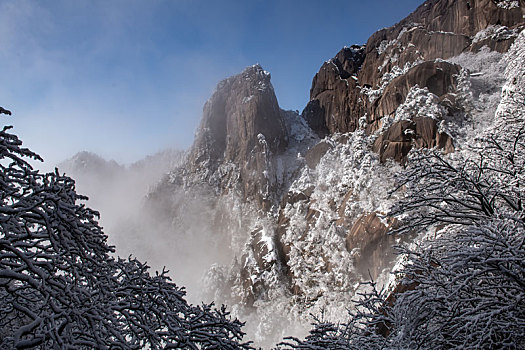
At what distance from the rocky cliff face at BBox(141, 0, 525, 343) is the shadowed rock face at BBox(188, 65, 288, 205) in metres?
0.21

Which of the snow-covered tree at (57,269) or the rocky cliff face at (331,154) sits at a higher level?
the rocky cliff face at (331,154)

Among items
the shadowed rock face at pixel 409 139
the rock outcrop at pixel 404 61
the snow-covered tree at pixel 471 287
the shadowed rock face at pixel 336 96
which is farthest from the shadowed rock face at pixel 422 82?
the snow-covered tree at pixel 471 287

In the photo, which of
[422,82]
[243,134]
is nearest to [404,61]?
[422,82]

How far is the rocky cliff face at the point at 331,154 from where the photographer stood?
27941 mm

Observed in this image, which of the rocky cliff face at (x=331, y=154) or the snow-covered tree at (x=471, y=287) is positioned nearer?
the snow-covered tree at (x=471, y=287)

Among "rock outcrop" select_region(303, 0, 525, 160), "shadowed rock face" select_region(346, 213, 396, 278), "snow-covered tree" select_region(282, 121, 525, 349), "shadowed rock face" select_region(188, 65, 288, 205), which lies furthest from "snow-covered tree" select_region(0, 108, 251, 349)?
"shadowed rock face" select_region(188, 65, 288, 205)

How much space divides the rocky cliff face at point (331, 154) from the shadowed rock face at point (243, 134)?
8.4 inches

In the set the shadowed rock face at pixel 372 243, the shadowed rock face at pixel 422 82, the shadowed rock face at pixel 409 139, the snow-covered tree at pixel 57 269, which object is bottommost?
the snow-covered tree at pixel 57 269

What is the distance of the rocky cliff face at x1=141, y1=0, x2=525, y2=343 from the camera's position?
1100 inches

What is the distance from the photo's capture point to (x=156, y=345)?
353cm

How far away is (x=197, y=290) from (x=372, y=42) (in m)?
51.8

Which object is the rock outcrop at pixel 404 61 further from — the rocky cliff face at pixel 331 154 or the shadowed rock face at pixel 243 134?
the shadowed rock face at pixel 243 134

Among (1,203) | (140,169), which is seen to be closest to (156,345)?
(1,203)

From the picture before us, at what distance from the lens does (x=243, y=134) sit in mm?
49188
